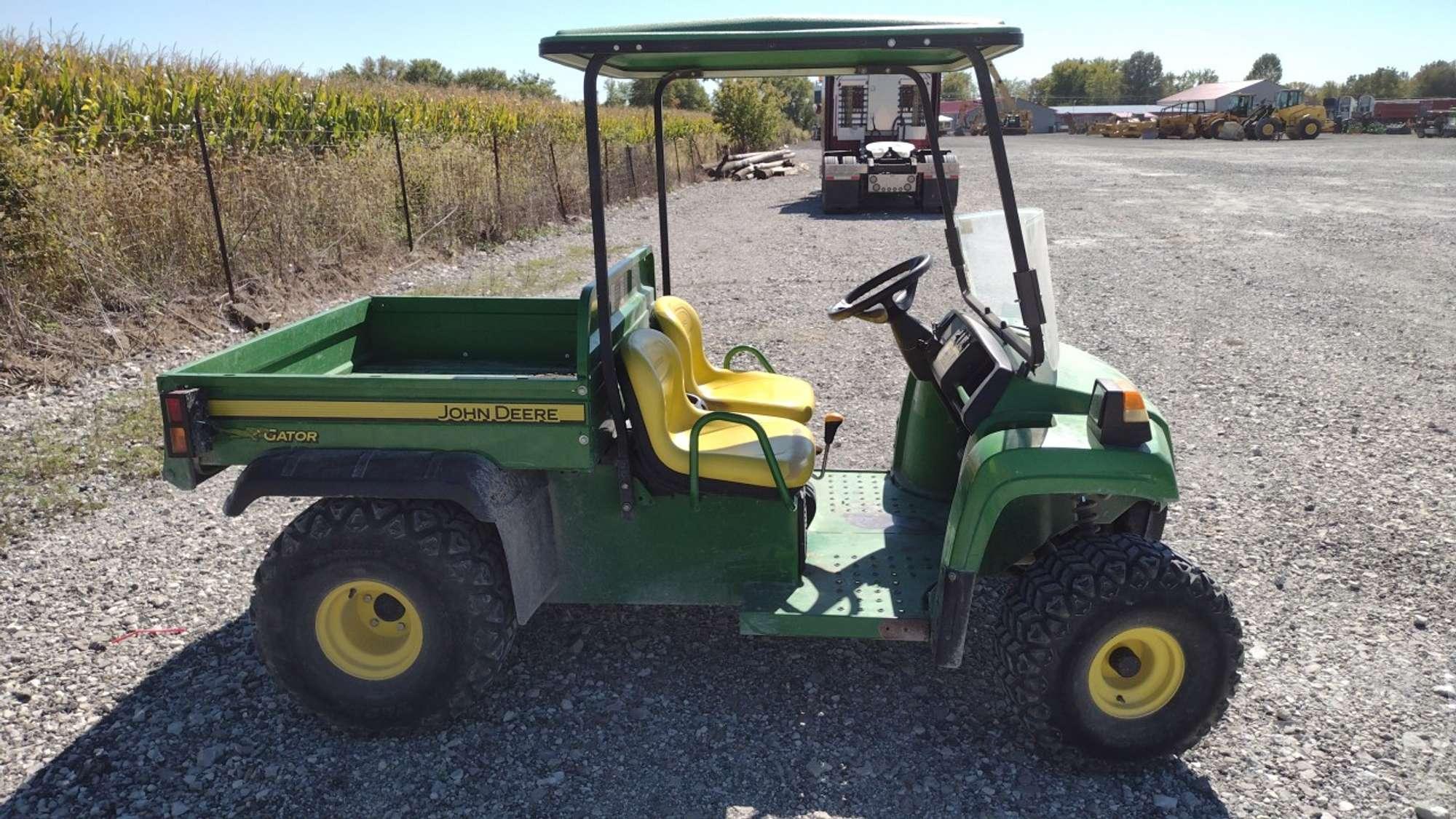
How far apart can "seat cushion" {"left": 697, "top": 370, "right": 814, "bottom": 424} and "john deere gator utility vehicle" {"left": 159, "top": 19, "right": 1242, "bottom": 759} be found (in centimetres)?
34

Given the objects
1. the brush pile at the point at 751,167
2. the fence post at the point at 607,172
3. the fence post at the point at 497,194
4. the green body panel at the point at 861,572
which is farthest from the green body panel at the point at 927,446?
the brush pile at the point at 751,167

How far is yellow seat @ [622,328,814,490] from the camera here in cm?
317

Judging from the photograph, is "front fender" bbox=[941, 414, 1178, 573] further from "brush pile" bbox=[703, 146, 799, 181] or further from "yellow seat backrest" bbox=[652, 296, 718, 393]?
"brush pile" bbox=[703, 146, 799, 181]

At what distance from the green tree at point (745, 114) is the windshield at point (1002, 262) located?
28666mm

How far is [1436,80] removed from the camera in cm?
8100

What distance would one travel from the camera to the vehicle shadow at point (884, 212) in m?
16.7

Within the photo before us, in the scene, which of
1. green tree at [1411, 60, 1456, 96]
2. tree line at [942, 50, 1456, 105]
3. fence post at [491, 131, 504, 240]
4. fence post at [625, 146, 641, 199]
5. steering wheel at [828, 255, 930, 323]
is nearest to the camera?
steering wheel at [828, 255, 930, 323]

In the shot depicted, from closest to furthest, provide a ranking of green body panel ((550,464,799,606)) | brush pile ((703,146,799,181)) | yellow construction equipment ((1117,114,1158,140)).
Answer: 1. green body panel ((550,464,799,606))
2. brush pile ((703,146,799,181))
3. yellow construction equipment ((1117,114,1158,140))

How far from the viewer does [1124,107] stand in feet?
274

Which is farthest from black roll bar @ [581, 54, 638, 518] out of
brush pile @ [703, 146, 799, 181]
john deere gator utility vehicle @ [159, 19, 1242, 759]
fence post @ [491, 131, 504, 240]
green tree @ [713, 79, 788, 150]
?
green tree @ [713, 79, 788, 150]

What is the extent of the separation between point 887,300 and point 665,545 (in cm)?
127

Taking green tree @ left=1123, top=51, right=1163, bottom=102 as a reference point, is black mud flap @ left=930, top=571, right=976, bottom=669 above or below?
below

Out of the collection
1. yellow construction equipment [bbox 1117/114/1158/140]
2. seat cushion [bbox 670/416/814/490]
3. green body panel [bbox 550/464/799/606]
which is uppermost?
yellow construction equipment [bbox 1117/114/1158/140]

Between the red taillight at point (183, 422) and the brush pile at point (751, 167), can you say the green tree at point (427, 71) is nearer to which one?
the brush pile at point (751, 167)
